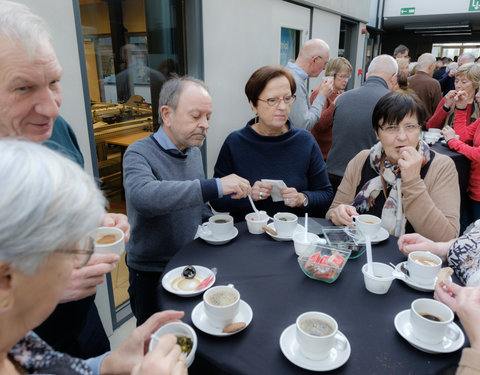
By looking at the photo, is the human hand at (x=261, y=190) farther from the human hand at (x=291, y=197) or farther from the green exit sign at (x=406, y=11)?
the green exit sign at (x=406, y=11)

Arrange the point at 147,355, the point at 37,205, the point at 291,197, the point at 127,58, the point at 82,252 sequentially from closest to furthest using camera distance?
the point at 37,205, the point at 82,252, the point at 147,355, the point at 291,197, the point at 127,58

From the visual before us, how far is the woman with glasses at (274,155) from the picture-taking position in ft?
6.92

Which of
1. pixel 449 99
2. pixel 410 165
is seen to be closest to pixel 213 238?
pixel 410 165

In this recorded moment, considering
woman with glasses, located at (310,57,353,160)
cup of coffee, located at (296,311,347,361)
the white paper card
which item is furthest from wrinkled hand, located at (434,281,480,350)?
woman with glasses, located at (310,57,353,160)

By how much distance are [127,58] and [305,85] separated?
5.79 feet

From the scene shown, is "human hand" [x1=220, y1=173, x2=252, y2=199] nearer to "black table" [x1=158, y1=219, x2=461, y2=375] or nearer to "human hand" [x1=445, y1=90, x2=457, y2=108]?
"black table" [x1=158, y1=219, x2=461, y2=375]

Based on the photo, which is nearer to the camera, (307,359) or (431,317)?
(307,359)

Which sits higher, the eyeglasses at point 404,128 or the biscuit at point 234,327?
the eyeglasses at point 404,128

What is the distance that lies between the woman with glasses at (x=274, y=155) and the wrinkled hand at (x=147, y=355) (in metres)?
1.17

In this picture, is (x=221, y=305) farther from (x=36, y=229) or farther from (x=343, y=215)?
(x=343, y=215)

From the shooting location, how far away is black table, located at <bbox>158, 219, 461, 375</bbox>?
922 millimetres

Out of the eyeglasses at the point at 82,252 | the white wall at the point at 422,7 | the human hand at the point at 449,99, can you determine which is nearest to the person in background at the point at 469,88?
the human hand at the point at 449,99

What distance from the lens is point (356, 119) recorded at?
10.2 feet

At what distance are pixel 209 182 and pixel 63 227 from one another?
3.42 ft
